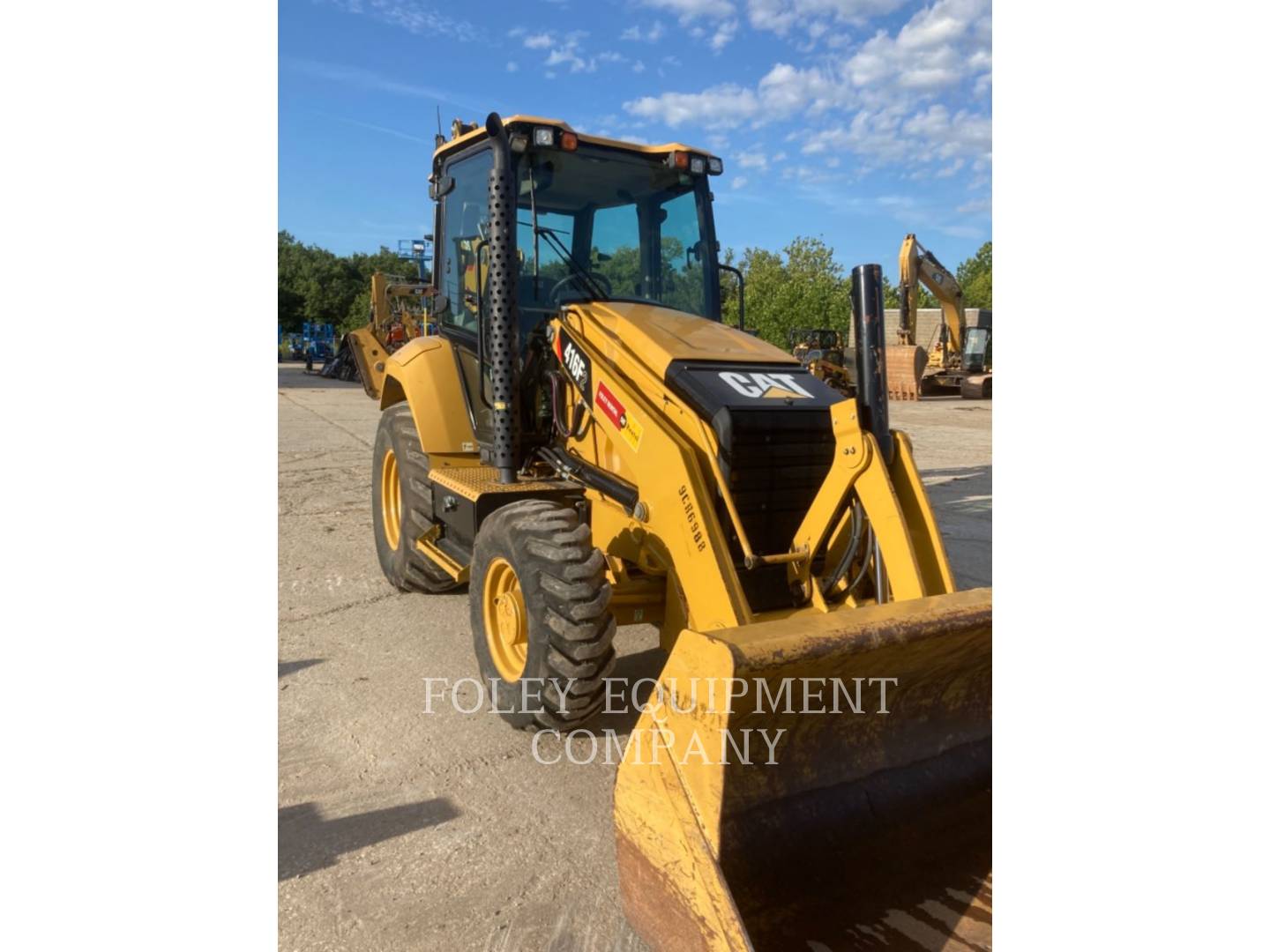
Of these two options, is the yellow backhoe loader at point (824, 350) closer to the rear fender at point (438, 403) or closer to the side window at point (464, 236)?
the side window at point (464, 236)

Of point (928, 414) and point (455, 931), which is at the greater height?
point (928, 414)

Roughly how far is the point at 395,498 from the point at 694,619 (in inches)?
140

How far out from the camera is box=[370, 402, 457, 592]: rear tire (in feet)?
17.6

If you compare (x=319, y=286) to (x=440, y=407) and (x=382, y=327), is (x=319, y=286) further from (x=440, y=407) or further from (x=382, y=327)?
(x=440, y=407)

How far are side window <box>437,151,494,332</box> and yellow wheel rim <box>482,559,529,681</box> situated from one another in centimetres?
174

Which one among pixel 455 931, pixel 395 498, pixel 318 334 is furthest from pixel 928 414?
pixel 318 334

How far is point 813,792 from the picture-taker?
2709mm

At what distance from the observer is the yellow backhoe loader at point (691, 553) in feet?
8.12

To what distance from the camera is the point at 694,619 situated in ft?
11.1

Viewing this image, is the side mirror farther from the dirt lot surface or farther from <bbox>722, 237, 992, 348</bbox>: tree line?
<bbox>722, 237, 992, 348</bbox>: tree line

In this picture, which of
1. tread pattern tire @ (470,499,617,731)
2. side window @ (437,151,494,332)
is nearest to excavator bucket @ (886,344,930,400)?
side window @ (437,151,494,332)

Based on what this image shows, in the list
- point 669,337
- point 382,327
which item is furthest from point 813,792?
point 382,327

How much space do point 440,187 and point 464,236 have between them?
17.6 inches

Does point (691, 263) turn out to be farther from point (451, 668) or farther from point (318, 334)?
point (318, 334)
